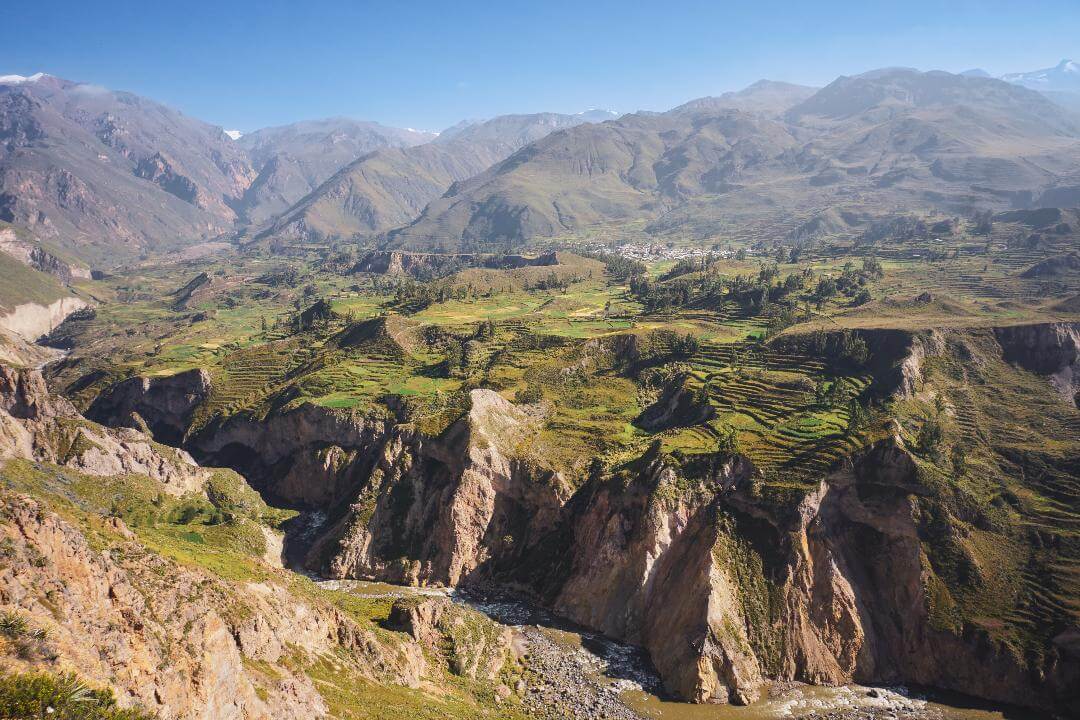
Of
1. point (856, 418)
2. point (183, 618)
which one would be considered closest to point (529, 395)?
point (856, 418)

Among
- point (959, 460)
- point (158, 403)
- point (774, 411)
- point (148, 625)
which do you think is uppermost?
point (148, 625)

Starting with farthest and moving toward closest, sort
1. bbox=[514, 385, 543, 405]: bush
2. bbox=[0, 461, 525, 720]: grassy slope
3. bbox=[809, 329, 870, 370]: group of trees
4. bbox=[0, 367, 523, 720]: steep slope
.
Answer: bbox=[514, 385, 543, 405]: bush, bbox=[809, 329, 870, 370]: group of trees, bbox=[0, 461, 525, 720]: grassy slope, bbox=[0, 367, 523, 720]: steep slope

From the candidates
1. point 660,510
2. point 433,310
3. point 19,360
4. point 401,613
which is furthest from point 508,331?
point 19,360

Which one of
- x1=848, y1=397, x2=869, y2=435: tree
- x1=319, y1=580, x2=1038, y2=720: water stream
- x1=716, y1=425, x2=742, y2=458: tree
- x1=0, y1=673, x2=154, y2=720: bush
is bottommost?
x1=319, y1=580, x2=1038, y2=720: water stream

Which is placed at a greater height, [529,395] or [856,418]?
[856,418]

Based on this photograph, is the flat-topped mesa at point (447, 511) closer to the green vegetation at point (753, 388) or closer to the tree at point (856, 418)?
the green vegetation at point (753, 388)

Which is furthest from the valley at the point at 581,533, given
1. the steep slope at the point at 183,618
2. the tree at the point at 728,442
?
the tree at the point at 728,442

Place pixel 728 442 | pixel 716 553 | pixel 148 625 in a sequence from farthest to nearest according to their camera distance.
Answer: pixel 728 442 → pixel 716 553 → pixel 148 625

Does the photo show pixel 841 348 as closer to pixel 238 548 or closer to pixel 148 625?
pixel 238 548

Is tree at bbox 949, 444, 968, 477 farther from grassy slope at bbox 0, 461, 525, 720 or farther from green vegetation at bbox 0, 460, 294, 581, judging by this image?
green vegetation at bbox 0, 460, 294, 581

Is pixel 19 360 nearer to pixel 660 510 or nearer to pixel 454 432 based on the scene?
pixel 454 432

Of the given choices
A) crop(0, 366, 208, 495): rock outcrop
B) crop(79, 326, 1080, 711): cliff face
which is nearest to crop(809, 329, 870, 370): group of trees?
crop(79, 326, 1080, 711): cliff face

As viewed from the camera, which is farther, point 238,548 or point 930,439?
point 238,548
